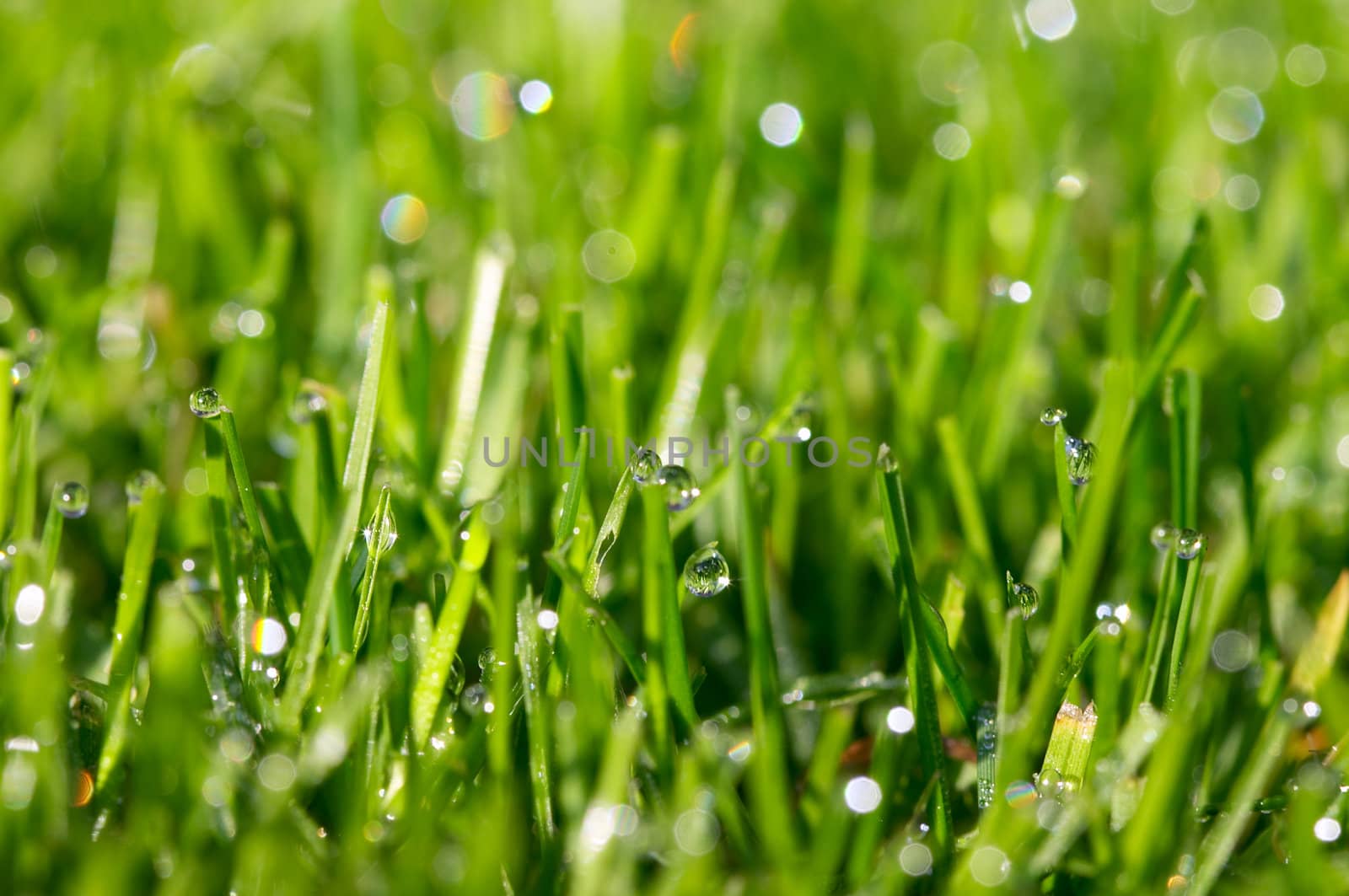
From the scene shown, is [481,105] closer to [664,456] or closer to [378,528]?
[664,456]

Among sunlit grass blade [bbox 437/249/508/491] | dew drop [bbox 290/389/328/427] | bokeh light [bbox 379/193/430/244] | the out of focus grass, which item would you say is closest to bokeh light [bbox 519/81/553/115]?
the out of focus grass

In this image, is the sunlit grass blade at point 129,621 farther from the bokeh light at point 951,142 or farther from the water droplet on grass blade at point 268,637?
the bokeh light at point 951,142

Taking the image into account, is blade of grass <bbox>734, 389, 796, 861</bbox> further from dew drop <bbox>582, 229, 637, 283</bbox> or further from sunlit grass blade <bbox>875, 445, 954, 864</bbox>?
dew drop <bbox>582, 229, 637, 283</bbox>

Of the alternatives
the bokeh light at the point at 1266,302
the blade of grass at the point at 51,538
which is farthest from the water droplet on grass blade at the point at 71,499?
the bokeh light at the point at 1266,302

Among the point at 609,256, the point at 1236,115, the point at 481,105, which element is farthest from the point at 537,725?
the point at 1236,115

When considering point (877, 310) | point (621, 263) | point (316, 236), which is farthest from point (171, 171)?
point (877, 310)
